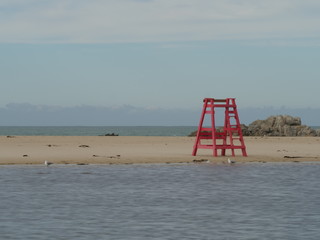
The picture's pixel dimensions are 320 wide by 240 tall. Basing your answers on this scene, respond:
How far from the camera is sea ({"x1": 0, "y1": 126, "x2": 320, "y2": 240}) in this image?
1414 centimetres

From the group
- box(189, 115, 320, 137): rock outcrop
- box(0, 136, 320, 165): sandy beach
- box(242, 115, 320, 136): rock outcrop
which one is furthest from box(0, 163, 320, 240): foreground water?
box(242, 115, 320, 136): rock outcrop

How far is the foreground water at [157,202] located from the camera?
46.5ft

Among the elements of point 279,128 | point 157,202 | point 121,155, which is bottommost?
point 157,202

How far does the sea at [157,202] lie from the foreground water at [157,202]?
21mm

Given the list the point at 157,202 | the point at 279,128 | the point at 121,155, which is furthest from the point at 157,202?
the point at 279,128

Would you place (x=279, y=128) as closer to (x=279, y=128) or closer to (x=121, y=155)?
(x=279, y=128)

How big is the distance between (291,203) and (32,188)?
27.6 ft

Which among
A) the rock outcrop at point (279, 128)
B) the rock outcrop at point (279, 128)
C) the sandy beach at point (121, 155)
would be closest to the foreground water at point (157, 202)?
the sandy beach at point (121, 155)

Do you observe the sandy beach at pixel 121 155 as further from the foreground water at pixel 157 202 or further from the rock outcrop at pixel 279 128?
the rock outcrop at pixel 279 128

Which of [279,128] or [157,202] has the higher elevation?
[279,128]

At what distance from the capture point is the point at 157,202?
18.9 m

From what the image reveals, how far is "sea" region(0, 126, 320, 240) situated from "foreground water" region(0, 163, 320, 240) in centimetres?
2

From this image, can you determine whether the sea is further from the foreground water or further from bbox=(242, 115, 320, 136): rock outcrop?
bbox=(242, 115, 320, 136): rock outcrop

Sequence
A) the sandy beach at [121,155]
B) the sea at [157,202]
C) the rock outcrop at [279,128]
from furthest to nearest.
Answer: the rock outcrop at [279,128] < the sandy beach at [121,155] < the sea at [157,202]
